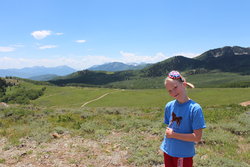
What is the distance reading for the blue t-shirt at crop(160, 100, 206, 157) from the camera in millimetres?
3984

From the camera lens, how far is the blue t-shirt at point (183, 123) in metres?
3.98

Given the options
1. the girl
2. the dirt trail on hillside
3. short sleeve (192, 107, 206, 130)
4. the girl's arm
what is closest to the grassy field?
the dirt trail on hillside

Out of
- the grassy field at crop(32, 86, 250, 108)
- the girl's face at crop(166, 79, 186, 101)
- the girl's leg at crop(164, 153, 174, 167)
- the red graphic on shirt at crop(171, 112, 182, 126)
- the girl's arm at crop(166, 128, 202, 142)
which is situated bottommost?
the grassy field at crop(32, 86, 250, 108)

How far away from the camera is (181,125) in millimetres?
4223

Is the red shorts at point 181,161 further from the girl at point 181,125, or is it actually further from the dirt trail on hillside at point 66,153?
the dirt trail on hillside at point 66,153

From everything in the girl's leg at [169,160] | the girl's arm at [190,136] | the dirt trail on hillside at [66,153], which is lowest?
the dirt trail on hillside at [66,153]

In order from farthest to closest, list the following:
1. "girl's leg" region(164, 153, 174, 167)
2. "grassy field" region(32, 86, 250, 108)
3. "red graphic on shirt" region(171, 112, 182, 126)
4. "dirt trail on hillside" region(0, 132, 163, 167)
Answer: 1. "grassy field" region(32, 86, 250, 108)
2. "dirt trail on hillside" region(0, 132, 163, 167)
3. "girl's leg" region(164, 153, 174, 167)
4. "red graphic on shirt" region(171, 112, 182, 126)

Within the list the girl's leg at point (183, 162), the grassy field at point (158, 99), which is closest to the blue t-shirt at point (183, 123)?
the girl's leg at point (183, 162)

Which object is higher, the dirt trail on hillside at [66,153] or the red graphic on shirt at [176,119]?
the red graphic on shirt at [176,119]

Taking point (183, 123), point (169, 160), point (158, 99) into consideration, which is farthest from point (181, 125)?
point (158, 99)

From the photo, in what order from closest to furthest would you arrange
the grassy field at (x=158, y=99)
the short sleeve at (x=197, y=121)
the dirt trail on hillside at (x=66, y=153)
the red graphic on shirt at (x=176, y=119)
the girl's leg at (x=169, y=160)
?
the short sleeve at (x=197, y=121)
the red graphic on shirt at (x=176, y=119)
the girl's leg at (x=169, y=160)
the dirt trail on hillside at (x=66, y=153)
the grassy field at (x=158, y=99)

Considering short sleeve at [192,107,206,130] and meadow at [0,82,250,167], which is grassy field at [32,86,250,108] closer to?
meadow at [0,82,250,167]

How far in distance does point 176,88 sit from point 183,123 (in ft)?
2.61

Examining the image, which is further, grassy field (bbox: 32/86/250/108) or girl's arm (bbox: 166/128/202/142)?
grassy field (bbox: 32/86/250/108)
